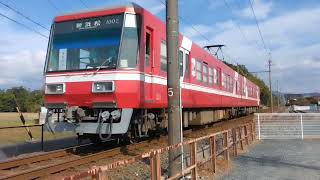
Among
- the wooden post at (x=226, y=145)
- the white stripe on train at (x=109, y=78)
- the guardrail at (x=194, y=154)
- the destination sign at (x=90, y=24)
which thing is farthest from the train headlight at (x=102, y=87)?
the wooden post at (x=226, y=145)

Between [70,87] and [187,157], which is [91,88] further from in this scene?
[187,157]

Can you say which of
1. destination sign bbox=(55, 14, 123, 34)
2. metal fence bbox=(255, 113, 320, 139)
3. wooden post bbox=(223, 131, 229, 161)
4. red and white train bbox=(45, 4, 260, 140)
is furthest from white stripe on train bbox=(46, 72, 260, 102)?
metal fence bbox=(255, 113, 320, 139)

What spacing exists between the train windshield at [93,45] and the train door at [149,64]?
669mm

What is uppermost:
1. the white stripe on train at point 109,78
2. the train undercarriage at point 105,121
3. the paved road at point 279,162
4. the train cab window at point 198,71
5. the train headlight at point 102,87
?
the train cab window at point 198,71

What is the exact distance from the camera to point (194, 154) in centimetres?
951

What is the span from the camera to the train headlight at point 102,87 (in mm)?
12547

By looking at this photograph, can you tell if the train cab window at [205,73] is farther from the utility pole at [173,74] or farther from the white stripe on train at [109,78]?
the utility pole at [173,74]

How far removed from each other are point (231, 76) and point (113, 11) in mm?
19312

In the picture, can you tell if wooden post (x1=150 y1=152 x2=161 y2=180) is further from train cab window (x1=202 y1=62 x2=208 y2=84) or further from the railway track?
train cab window (x1=202 y1=62 x2=208 y2=84)

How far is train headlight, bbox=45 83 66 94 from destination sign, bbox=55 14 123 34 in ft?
5.18

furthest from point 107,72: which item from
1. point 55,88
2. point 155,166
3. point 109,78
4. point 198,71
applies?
point 198,71

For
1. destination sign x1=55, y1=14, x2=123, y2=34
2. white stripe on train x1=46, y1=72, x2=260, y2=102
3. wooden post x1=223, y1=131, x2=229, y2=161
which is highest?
destination sign x1=55, y1=14, x2=123, y2=34

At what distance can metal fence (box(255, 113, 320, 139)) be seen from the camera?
67.4ft

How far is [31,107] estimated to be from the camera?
77.3 m
